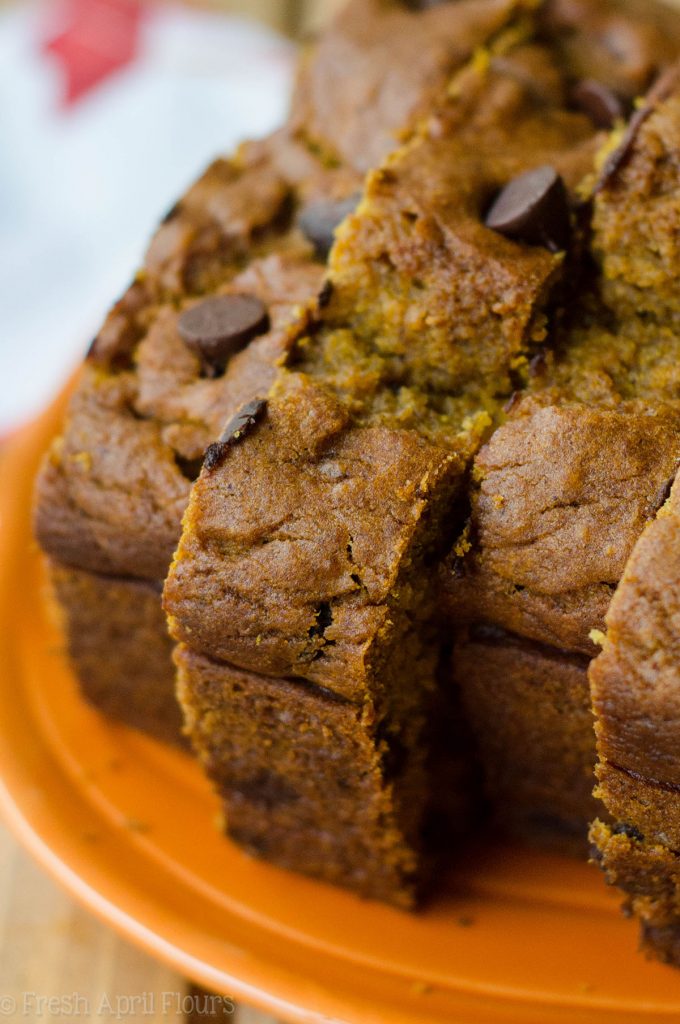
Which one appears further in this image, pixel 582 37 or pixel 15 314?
pixel 15 314

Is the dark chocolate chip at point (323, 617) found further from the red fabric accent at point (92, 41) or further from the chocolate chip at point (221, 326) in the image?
the red fabric accent at point (92, 41)

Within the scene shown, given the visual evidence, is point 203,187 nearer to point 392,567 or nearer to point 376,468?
point 376,468

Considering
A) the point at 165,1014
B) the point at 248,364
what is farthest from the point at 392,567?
the point at 165,1014

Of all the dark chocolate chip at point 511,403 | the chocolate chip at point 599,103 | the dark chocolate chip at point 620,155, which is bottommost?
the dark chocolate chip at point 511,403

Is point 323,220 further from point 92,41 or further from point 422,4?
point 92,41

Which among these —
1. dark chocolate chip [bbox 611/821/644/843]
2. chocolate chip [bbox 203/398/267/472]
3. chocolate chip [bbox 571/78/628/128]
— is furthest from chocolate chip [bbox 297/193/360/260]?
dark chocolate chip [bbox 611/821/644/843]

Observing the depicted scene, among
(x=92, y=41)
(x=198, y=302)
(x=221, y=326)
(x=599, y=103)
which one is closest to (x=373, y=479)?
(x=221, y=326)

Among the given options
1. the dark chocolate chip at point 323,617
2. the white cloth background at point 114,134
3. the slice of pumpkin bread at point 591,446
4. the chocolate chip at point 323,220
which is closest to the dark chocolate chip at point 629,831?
the slice of pumpkin bread at point 591,446
